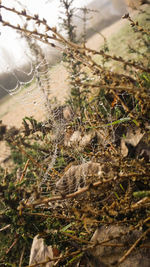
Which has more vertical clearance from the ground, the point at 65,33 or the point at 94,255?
the point at 65,33

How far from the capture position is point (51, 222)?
45.5 inches

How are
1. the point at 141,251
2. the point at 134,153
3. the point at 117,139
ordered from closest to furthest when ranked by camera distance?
the point at 141,251
the point at 134,153
the point at 117,139

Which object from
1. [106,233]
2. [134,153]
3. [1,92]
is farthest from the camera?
[1,92]

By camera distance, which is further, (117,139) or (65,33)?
(65,33)

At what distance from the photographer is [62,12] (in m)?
2.98

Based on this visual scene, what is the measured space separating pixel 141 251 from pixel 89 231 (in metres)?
0.37

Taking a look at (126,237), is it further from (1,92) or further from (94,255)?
(1,92)

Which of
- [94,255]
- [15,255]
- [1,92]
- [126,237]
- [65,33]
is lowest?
[15,255]

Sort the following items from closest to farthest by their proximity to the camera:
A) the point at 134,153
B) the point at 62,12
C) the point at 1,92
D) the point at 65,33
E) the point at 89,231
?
1. the point at 89,231
2. the point at 134,153
3. the point at 62,12
4. the point at 65,33
5. the point at 1,92

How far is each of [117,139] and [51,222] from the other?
0.94m

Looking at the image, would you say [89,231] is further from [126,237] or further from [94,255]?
[126,237]

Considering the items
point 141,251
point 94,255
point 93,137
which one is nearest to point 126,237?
point 141,251

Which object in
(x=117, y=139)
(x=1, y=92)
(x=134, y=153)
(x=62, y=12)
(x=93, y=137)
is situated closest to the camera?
(x=134, y=153)

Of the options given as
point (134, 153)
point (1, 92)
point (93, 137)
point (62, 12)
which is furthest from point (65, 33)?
point (1, 92)
